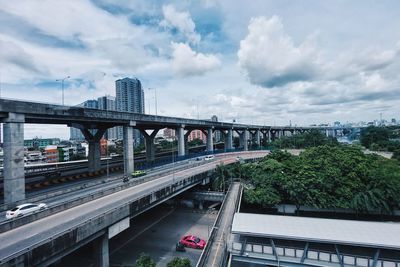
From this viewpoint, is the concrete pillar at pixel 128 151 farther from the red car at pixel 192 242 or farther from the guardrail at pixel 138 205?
the red car at pixel 192 242

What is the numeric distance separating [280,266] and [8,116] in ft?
106

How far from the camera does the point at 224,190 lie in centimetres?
4578

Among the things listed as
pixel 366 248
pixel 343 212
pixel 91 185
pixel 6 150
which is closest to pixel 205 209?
pixel 91 185

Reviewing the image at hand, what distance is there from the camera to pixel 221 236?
23062 millimetres

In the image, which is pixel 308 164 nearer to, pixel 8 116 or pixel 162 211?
pixel 162 211

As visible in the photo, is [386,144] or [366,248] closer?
[366,248]

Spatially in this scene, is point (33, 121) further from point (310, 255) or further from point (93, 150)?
point (310, 255)

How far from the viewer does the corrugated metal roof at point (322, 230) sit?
19.1 metres

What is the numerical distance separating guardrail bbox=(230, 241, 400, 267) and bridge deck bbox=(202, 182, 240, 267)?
1.31 m

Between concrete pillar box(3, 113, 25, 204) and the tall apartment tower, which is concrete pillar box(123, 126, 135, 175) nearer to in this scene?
concrete pillar box(3, 113, 25, 204)

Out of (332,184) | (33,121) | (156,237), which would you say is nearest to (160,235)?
(156,237)

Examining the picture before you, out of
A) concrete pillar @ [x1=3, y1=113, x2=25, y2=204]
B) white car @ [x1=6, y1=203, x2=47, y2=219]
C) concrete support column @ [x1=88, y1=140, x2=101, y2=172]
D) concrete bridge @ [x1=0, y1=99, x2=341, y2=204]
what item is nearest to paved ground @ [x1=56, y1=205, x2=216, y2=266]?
white car @ [x1=6, y1=203, x2=47, y2=219]

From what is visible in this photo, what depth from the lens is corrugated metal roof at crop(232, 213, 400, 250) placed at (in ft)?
62.5

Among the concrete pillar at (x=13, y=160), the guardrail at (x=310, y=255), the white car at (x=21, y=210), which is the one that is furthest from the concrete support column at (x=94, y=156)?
the guardrail at (x=310, y=255)
